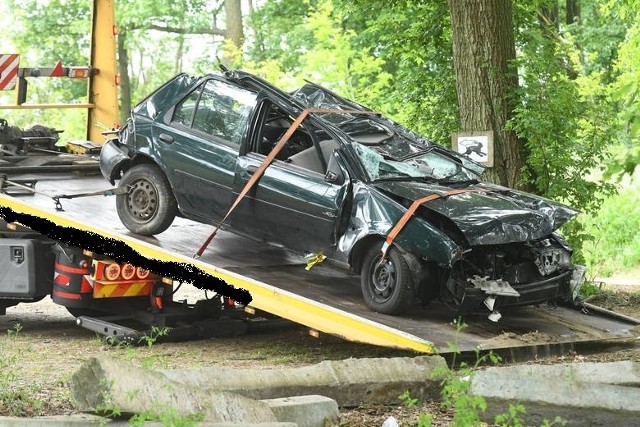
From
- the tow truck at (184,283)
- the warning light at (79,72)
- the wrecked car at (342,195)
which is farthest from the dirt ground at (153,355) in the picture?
the warning light at (79,72)

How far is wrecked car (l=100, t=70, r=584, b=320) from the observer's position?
936cm

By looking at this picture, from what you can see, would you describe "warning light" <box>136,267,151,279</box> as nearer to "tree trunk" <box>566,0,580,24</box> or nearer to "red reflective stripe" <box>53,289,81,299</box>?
"red reflective stripe" <box>53,289,81,299</box>

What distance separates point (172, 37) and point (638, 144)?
3207cm

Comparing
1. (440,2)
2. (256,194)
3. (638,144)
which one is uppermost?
(440,2)

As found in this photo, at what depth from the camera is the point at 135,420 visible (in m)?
5.88

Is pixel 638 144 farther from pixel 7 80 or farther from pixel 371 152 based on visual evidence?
pixel 7 80

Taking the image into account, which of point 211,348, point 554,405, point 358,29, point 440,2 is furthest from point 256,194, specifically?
point 358,29

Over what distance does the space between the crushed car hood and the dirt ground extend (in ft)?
3.51

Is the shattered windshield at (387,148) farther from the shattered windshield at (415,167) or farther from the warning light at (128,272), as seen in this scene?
the warning light at (128,272)

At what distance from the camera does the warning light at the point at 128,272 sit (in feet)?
35.3

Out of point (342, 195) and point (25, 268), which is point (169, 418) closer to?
point (342, 195)

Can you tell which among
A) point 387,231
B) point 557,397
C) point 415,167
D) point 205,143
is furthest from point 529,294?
point 205,143

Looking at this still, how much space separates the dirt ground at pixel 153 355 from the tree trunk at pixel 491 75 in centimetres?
211

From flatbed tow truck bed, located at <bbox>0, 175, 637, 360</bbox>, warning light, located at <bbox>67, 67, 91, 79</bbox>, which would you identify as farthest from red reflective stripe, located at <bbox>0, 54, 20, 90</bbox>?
flatbed tow truck bed, located at <bbox>0, 175, 637, 360</bbox>
